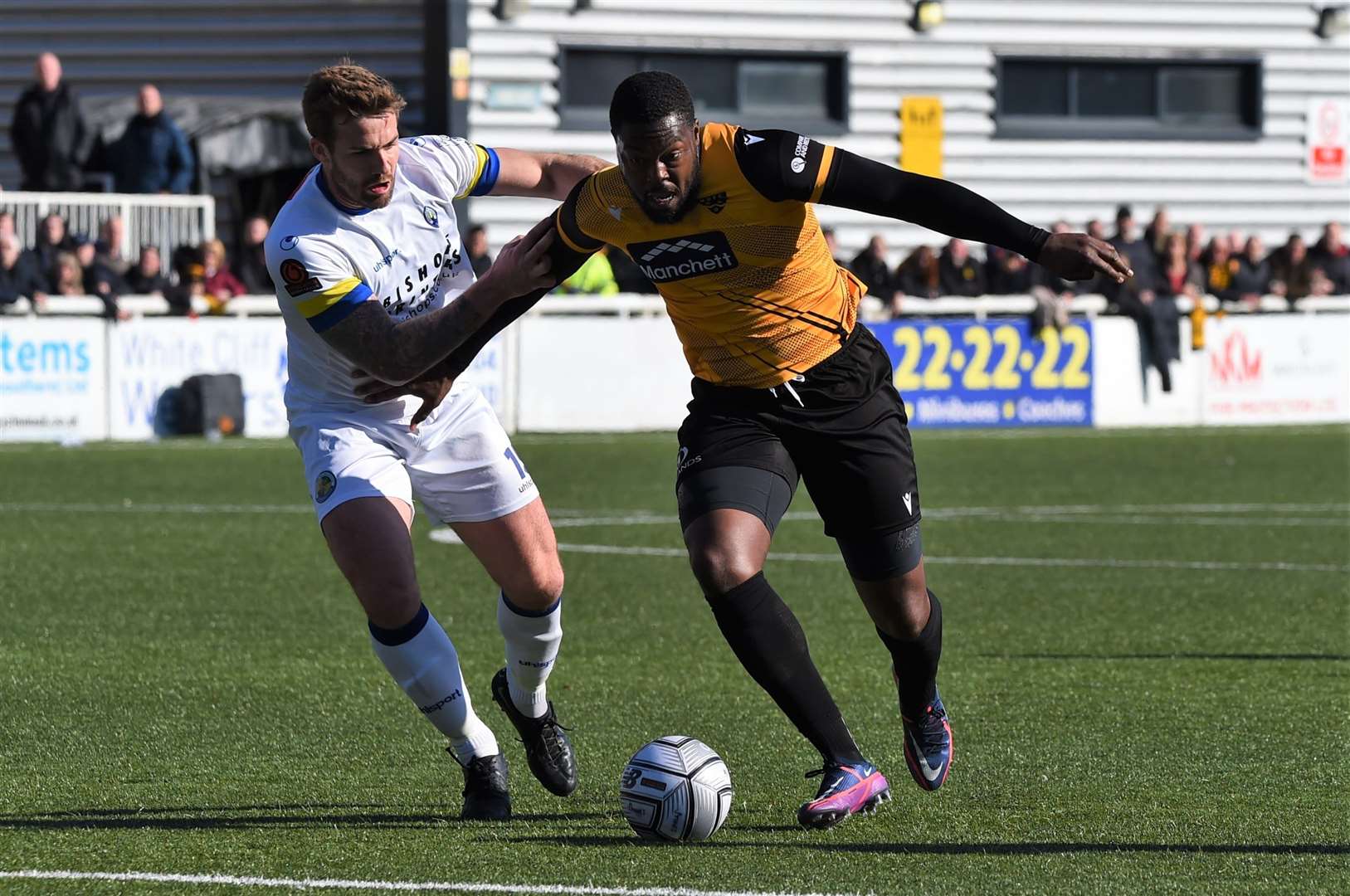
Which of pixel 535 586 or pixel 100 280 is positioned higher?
pixel 535 586

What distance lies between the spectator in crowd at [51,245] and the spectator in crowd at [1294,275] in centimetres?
1293

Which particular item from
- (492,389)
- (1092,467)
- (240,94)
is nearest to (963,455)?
(1092,467)

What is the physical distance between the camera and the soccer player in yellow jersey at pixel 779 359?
5.59 m

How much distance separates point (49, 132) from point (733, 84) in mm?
8969

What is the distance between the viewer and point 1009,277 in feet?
73.7

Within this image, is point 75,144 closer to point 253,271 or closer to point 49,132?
point 49,132

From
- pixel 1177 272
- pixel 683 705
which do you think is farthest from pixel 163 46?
pixel 683 705

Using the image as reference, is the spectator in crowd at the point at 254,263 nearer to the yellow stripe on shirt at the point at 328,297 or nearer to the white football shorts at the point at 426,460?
the white football shorts at the point at 426,460

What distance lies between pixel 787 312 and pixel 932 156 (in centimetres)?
2119

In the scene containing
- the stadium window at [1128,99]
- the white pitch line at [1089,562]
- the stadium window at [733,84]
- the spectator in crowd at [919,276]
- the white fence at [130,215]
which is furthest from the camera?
the stadium window at [1128,99]

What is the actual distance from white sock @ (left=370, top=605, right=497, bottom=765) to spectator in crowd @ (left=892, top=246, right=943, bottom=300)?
16.1m

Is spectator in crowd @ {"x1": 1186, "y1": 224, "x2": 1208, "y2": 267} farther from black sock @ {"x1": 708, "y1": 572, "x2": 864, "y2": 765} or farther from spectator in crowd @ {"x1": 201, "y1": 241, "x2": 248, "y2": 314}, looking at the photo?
black sock @ {"x1": 708, "y1": 572, "x2": 864, "y2": 765}

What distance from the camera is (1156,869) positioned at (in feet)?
16.8

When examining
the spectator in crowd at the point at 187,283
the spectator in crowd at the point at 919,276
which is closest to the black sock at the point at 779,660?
the spectator in crowd at the point at 187,283
